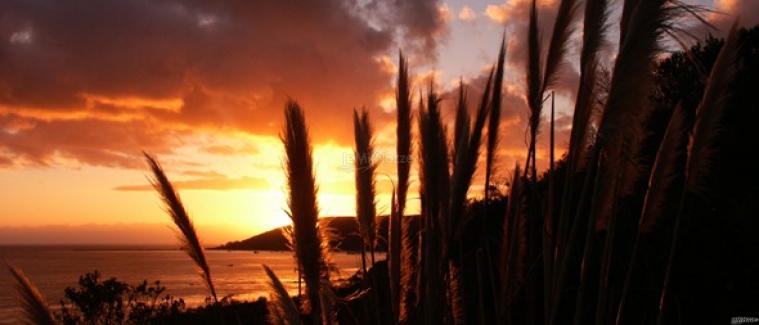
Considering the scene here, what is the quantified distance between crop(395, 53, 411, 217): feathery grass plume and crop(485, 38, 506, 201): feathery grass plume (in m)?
0.41

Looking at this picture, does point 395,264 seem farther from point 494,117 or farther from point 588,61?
point 588,61

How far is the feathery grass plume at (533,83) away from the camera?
3.06 metres

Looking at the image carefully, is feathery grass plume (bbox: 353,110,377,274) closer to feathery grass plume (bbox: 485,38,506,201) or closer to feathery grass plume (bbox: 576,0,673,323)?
feathery grass plume (bbox: 485,38,506,201)

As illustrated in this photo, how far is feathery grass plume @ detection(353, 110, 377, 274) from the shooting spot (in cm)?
359

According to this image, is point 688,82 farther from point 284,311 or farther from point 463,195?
point 284,311

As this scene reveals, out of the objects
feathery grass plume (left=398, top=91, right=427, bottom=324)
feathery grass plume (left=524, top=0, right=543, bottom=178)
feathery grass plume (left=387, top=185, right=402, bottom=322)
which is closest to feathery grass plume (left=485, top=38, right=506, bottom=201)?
feathery grass plume (left=524, top=0, right=543, bottom=178)

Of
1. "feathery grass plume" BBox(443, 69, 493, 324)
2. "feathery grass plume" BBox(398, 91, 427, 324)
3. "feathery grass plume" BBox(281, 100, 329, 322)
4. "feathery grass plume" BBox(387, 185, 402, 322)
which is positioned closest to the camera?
"feathery grass plume" BBox(281, 100, 329, 322)

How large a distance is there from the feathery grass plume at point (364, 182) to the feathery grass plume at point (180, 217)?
102 centimetres

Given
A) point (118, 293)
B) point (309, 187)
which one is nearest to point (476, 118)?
point (309, 187)

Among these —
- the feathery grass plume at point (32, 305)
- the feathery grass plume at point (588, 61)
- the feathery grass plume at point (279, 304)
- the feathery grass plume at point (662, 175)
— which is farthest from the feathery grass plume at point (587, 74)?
the feathery grass plume at point (32, 305)

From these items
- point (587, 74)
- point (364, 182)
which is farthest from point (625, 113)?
point (364, 182)

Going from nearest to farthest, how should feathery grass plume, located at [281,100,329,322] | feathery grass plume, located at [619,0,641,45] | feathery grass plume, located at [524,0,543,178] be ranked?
feathery grass plume, located at [281,100,329,322] → feathery grass plume, located at [619,0,641,45] → feathery grass plume, located at [524,0,543,178]

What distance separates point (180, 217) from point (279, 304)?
2.17 ft

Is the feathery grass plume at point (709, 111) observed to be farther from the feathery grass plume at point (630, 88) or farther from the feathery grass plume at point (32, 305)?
the feathery grass plume at point (32, 305)
